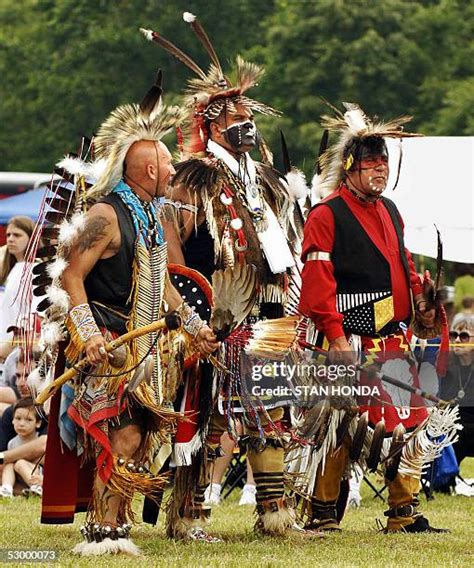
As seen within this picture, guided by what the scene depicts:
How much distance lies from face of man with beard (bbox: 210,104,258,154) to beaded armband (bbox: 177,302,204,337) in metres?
0.98

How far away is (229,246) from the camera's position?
24.2ft

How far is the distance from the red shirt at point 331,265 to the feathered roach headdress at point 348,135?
0.43 feet

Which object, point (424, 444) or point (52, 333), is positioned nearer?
point (52, 333)

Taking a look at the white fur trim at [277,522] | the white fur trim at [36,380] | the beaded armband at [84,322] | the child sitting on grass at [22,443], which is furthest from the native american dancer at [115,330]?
the child sitting on grass at [22,443]

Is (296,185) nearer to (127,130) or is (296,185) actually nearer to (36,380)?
(127,130)

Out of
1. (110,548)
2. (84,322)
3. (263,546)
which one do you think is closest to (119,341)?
(84,322)

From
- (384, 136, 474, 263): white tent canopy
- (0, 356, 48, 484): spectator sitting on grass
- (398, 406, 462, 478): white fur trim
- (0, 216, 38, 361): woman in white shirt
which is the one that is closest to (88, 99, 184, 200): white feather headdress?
(398, 406, 462, 478): white fur trim

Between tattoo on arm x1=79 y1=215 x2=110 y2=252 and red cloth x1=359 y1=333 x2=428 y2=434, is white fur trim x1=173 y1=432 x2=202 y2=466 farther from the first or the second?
tattoo on arm x1=79 y1=215 x2=110 y2=252

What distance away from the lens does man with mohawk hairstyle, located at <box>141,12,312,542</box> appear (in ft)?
24.1

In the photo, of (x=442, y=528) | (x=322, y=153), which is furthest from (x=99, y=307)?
(x=442, y=528)

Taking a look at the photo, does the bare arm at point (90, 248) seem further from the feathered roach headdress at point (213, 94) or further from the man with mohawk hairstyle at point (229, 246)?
the feathered roach headdress at point (213, 94)

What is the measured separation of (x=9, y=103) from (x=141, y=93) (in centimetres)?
314

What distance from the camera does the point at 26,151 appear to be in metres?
32.1

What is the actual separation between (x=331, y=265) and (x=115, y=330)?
1208 mm
